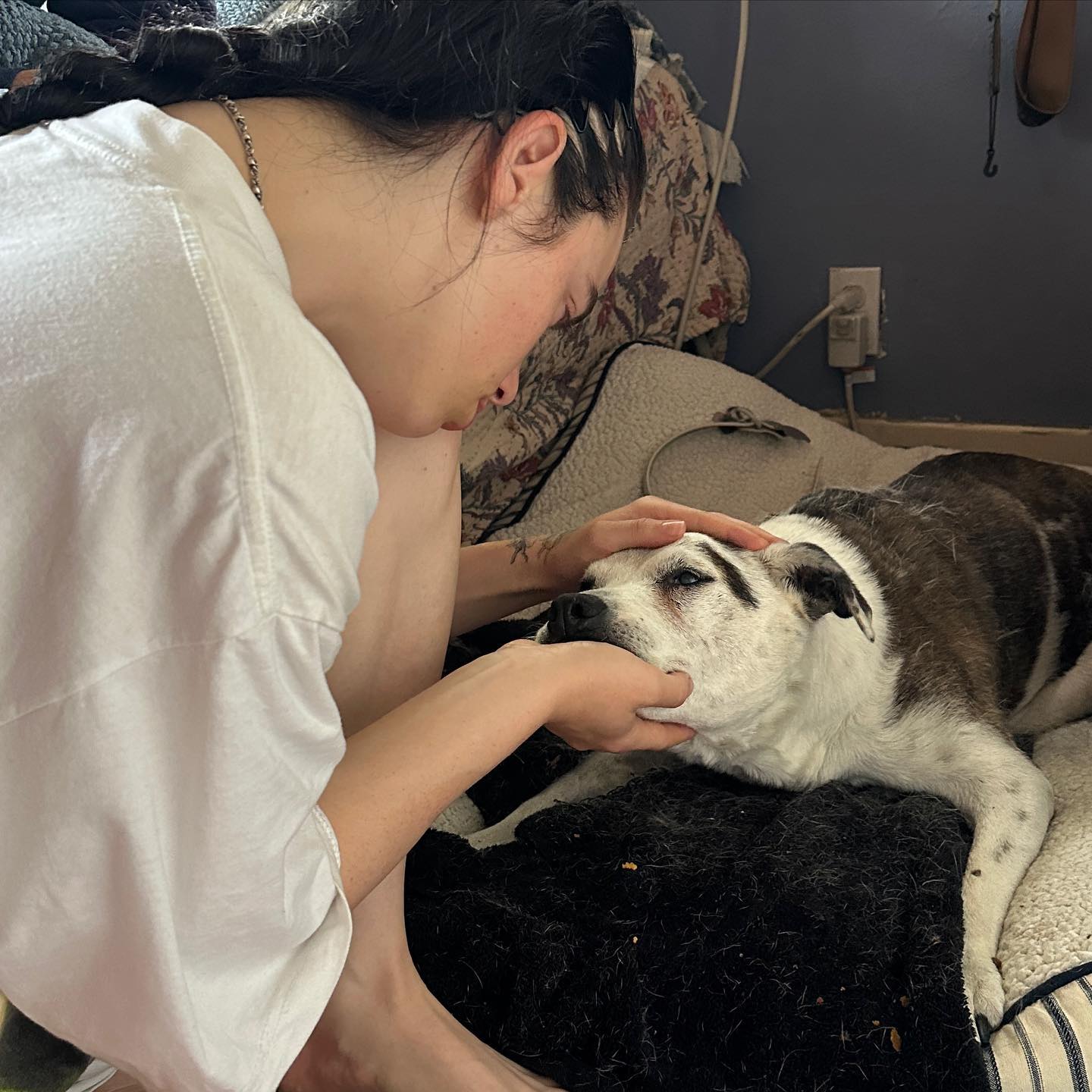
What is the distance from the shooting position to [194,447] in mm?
780

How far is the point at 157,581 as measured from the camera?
811 mm

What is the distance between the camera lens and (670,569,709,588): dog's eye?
1651mm

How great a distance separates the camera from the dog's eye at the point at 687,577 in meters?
1.65

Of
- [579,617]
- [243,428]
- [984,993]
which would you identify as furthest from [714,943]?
Result: [243,428]

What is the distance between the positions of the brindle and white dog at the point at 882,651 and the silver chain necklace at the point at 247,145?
2.41ft

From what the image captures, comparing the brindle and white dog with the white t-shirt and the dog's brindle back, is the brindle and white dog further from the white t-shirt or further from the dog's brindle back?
the white t-shirt

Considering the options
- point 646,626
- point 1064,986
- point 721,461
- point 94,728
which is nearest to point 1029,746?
point 1064,986

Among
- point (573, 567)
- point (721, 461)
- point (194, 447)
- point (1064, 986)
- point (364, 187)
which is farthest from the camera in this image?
point (721, 461)

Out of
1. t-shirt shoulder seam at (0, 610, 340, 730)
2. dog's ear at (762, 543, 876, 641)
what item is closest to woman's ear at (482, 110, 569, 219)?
t-shirt shoulder seam at (0, 610, 340, 730)

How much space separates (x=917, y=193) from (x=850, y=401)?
585mm

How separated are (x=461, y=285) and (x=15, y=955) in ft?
2.31

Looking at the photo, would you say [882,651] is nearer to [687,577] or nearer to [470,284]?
[687,577]

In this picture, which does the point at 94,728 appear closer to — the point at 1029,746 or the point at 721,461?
the point at 1029,746

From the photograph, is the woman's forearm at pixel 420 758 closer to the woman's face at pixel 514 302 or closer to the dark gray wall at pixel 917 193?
the woman's face at pixel 514 302
